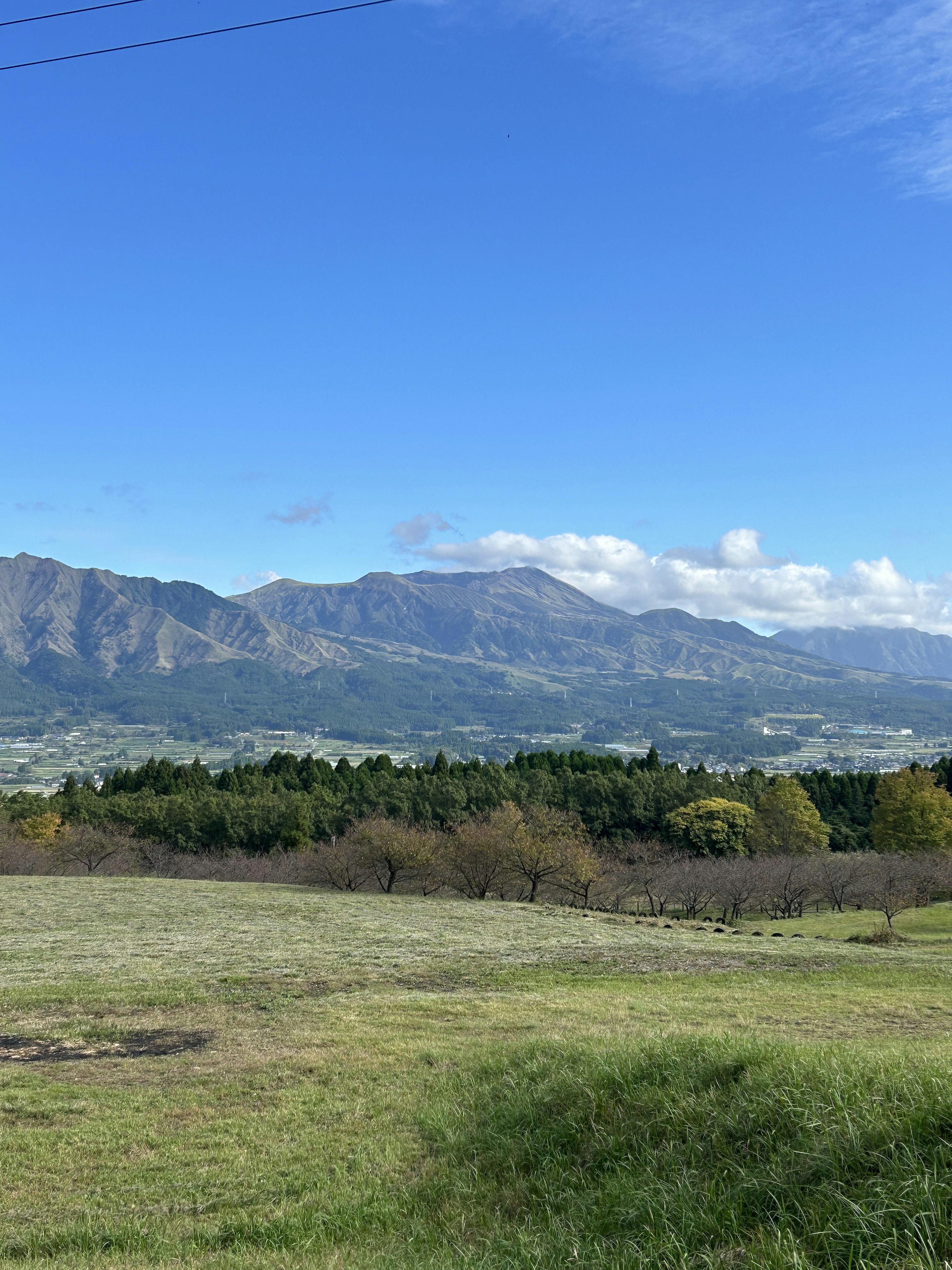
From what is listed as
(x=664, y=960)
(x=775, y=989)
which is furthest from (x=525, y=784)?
(x=775, y=989)

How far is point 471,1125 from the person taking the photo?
9.12 metres

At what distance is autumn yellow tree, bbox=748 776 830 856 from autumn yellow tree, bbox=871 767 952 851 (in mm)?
4442

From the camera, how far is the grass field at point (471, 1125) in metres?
6.29

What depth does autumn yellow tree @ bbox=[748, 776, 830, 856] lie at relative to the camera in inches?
2520

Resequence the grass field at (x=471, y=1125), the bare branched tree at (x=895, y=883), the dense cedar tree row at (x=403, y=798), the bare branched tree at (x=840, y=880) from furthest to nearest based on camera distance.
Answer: the dense cedar tree row at (x=403, y=798), the bare branched tree at (x=840, y=880), the bare branched tree at (x=895, y=883), the grass field at (x=471, y=1125)

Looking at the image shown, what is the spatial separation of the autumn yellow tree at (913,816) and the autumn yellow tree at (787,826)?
175 inches

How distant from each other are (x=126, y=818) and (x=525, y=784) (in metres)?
33.4

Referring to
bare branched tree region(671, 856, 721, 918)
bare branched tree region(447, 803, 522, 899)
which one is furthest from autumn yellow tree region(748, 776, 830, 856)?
bare branched tree region(447, 803, 522, 899)

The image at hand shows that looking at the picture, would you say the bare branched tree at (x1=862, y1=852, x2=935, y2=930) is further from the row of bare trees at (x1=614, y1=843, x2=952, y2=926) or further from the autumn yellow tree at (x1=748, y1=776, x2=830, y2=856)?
the autumn yellow tree at (x1=748, y1=776, x2=830, y2=856)

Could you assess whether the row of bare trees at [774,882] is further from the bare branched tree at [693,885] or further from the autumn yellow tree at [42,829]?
the autumn yellow tree at [42,829]

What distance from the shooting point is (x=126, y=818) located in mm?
68125

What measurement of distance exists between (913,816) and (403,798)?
3940 centimetres

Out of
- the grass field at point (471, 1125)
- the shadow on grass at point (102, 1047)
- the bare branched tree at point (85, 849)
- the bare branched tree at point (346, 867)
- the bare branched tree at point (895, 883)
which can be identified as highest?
the grass field at point (471, 1125)

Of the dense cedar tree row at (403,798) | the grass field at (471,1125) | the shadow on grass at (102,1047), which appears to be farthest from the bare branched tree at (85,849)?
the shadow on grass at (102,1047)
